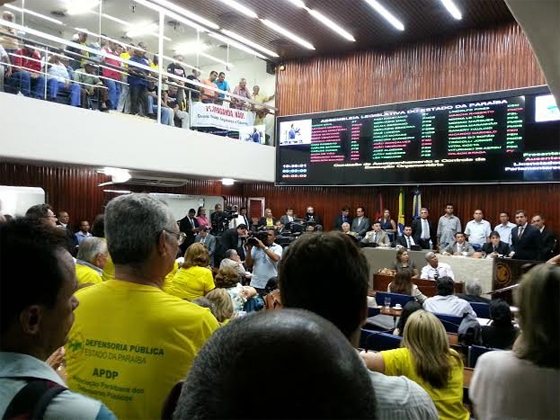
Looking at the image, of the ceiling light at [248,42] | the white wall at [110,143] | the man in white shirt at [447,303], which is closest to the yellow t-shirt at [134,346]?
the man in white shirt at [447,303]

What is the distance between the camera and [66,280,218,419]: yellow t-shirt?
1.22m

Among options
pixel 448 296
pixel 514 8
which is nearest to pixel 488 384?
pixel 514 8

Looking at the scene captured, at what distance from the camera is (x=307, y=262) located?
3.57 feet

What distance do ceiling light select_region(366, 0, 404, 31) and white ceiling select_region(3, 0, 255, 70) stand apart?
3399 mm

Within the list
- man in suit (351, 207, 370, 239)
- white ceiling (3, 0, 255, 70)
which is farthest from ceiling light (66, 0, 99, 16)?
man in suit (351, 207, 370, 239)

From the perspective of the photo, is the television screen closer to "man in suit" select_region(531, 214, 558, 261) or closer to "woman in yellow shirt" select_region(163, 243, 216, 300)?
→ "man in suit" select_region(531, 214, 558, 261)

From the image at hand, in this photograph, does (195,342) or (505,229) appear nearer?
(195,342)

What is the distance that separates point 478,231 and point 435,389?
7834 millimetres

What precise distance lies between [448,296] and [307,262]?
400 cm

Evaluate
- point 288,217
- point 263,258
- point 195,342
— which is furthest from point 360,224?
point 195,342

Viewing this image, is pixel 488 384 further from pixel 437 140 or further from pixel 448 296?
pixel 437 140

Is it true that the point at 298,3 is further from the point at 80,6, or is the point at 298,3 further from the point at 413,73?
the point at 80,6

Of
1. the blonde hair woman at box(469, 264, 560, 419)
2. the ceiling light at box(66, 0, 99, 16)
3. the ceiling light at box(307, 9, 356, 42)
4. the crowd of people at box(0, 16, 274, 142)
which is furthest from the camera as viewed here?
the ceiling light at box(66, 0, 99, 16)

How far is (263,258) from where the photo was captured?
20.7ft
